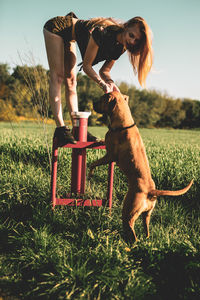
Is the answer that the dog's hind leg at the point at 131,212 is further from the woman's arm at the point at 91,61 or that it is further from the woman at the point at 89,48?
the woman's arm at the point at 91,61

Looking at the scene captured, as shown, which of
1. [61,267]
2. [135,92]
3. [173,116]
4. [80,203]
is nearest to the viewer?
[61,267]

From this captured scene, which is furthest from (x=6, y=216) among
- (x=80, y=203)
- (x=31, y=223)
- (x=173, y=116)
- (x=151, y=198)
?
(x=173, y=116)

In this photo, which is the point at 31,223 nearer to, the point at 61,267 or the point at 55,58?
the point at 61,267

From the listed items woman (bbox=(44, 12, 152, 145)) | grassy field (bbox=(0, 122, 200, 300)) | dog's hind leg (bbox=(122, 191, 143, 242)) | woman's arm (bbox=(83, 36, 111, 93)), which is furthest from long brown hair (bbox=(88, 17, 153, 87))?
grassy field (bbox=(0, 122, 200, 300))

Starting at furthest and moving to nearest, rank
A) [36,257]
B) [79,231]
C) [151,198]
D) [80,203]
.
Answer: [80,203] → [79,231] → [151,198] → [36,257]

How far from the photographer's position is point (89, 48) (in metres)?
2.79

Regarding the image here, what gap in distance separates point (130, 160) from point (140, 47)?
1255 millimetres

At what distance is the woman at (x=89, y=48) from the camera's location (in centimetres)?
268

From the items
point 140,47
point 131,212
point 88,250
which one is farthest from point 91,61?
point 88,250

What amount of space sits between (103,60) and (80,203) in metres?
1.79

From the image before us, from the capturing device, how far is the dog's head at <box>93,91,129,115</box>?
260 centimetres

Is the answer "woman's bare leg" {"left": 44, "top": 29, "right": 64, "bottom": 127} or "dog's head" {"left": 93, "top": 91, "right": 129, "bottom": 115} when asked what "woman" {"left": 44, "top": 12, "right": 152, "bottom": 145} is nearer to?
"woman's bare leg" {"left": 44, "top": 29, "right": 64, "bottom": 127}

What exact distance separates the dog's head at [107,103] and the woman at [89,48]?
24 centimetres

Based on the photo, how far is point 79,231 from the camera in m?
2.68
